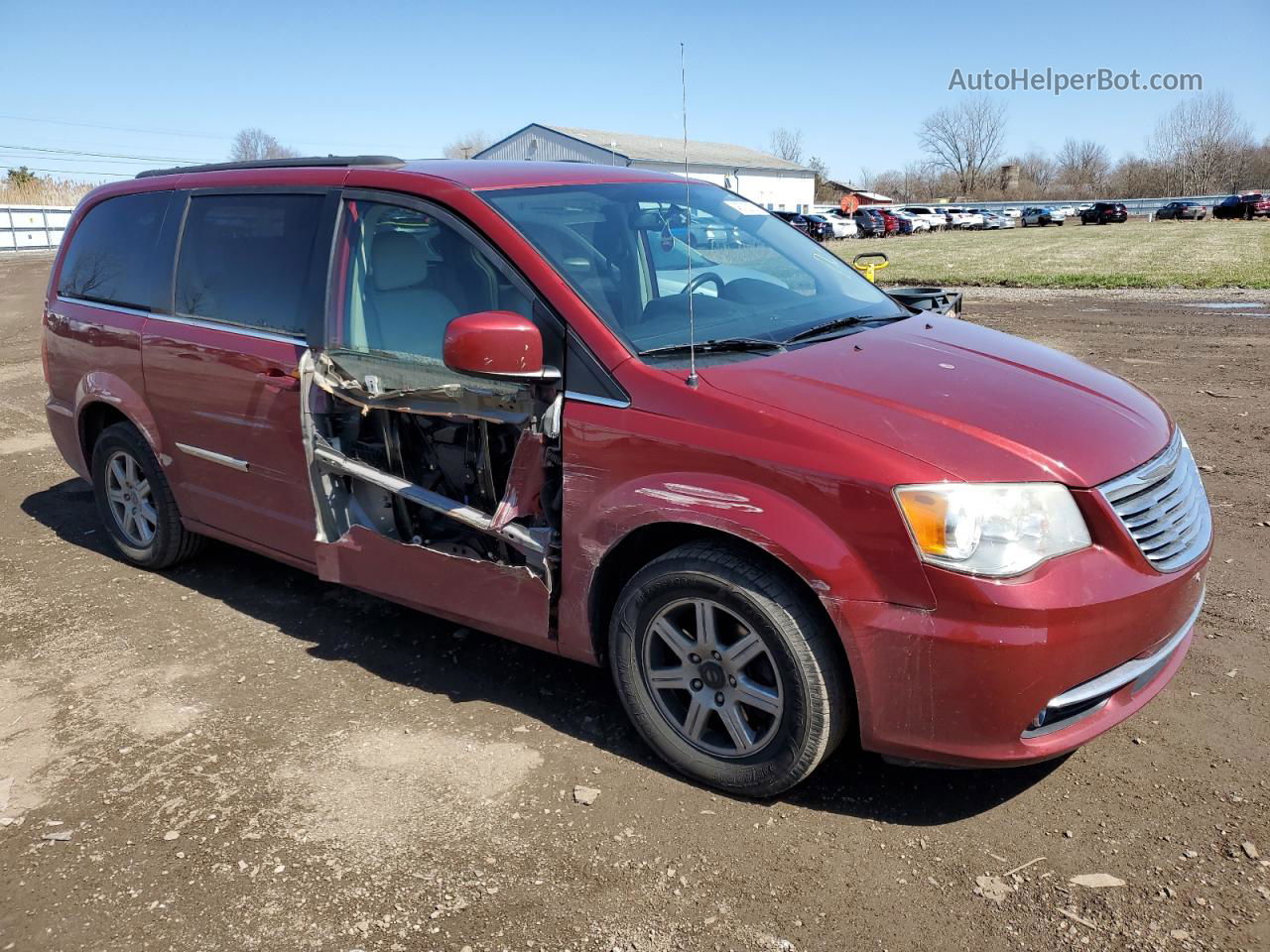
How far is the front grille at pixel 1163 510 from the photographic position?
9.38 ft

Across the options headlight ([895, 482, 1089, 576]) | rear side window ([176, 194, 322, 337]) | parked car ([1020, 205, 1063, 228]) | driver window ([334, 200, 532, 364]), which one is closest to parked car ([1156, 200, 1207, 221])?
parked car ([1020, 205, 1063, 228])

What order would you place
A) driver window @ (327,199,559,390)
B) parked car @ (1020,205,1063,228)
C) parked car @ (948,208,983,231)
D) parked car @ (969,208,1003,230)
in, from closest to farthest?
driver window @ (327,199,559,390), parked car @ (1020,205,1063,228), parked car @ (948,208,983,231), parked car @ (969,208,1003,230)

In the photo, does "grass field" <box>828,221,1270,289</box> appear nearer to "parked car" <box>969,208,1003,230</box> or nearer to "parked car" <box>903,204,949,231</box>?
"parked car" <box>903,204,949,231</box>

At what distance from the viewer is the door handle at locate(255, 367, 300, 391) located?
13.3ft

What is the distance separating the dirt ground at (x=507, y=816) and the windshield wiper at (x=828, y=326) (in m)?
1.47

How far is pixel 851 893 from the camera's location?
8.98 ft

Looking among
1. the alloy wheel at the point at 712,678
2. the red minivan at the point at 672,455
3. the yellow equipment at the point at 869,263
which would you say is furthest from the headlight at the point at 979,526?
the yellow equipment at the point at 869,263

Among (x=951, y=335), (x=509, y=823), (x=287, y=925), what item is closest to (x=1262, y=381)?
(x=951, y=335)

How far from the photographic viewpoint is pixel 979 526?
2.66m

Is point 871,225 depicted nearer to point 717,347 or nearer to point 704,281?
point 704,281

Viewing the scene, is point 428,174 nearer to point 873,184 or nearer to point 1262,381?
point 1262,381

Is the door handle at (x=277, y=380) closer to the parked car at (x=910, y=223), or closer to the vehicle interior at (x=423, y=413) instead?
the vehicle interior at (x=423, y=413)

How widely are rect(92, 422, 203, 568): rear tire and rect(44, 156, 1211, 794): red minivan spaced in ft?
0.53

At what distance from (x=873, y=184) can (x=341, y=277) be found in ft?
418
